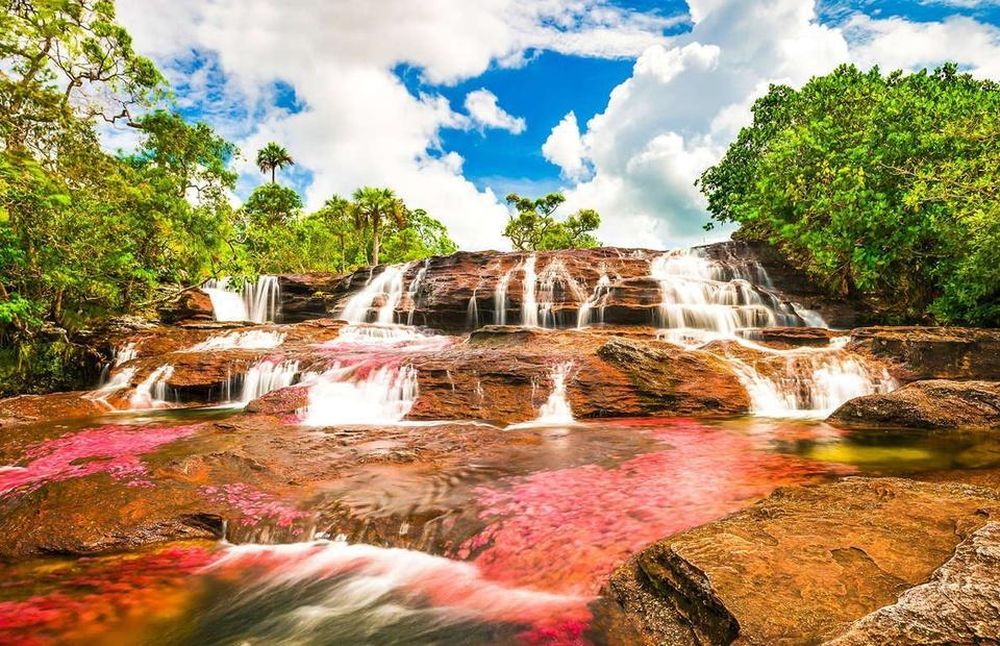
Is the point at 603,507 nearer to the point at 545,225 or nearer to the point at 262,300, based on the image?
the point at 262,300

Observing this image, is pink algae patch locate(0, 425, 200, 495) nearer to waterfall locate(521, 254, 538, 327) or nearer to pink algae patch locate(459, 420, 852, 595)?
pink algae patch locate(459, 420, 852, 595)

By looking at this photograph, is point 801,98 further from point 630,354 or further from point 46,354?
point 46,354

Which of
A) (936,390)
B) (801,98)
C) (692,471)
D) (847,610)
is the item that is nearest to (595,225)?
(801,98)

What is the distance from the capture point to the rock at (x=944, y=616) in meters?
1.71

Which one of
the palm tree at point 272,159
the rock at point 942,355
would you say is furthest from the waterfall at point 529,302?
the palm tree at point 272,159

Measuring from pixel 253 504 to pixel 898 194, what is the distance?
56.7ft

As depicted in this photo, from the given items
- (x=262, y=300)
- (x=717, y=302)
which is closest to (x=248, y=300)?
(x=262, y=300)

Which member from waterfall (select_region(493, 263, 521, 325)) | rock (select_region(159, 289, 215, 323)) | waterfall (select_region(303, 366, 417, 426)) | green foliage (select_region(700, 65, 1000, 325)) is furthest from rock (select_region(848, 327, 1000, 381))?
rock (select_region(159, 289, 215, 323))

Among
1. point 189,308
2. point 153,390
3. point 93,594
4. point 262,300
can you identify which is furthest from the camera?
point 262,300

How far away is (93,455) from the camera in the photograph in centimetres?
674

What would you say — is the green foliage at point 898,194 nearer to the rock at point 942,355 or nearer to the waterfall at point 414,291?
the rock at point 942,355

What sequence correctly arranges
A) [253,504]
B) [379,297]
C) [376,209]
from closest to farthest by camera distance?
[253,504] → [379,297] → [376,209]

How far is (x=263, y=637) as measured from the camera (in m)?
3.09

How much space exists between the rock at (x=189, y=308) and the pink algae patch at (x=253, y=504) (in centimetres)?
1883
